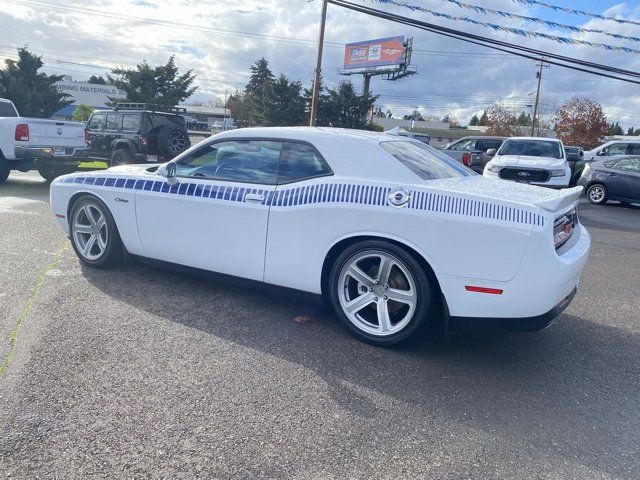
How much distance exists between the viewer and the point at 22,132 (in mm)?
10938

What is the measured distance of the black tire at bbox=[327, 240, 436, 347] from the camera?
3543mm

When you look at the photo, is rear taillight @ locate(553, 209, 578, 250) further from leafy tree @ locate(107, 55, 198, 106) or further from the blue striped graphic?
leafy tree @ locate(107, 55, 198, 106)

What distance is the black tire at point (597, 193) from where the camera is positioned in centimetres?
1427

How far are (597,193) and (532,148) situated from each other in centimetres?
244

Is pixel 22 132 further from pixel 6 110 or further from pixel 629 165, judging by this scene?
pixel 629 165

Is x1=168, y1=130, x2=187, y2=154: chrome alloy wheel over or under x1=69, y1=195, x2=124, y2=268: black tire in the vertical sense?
over

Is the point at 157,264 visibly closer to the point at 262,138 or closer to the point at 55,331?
the point at 55,331

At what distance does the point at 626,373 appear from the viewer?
362 cm

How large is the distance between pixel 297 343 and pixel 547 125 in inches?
2803

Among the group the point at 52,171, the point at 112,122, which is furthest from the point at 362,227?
the point at 112,122

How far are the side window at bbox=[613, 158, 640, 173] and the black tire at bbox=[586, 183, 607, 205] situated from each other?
0.66 m

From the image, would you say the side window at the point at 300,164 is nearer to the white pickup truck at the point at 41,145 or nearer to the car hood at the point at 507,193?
the car hood at the point at 507,193

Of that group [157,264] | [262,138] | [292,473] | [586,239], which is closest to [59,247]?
[157,264]

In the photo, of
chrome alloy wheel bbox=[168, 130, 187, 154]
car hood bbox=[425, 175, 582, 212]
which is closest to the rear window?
chrome alloy wheel bbox=[168, 130, 187, 154]
